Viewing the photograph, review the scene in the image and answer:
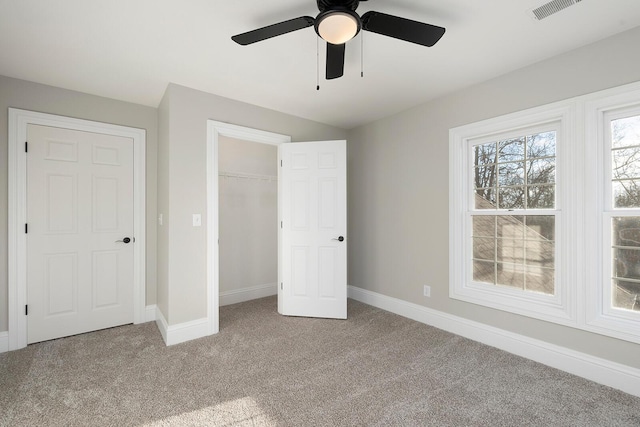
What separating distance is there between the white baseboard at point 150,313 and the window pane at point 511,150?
13.1 feet

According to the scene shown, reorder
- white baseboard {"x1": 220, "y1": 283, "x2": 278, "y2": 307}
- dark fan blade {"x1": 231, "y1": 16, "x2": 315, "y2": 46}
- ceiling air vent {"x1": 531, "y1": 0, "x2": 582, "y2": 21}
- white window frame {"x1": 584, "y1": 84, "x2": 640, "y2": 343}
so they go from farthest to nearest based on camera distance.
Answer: white baseboard {"x1": 220, "y1": 283, "x2": 278, "y2": 307}
white window frame {"x1": 584, "y1": 84, "x2": 640, "y2": 343}
ceiling air vent {"x1": 531, "y1": 0, "x2": 582, "y2": 21}
dark fan blade {"x1": 231, "y1": 16, "x2": 315, "y2": 46}

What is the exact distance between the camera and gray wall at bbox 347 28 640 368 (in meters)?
2.14

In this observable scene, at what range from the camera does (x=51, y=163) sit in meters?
2.82

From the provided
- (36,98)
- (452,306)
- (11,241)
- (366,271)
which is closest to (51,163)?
(36,98)

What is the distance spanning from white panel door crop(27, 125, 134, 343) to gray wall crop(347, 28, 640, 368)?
285 centimetres

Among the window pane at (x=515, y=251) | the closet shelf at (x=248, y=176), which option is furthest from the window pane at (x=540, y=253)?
the closet shelf at (x=248, y=176)

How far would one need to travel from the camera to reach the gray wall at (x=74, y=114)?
8.53 ft

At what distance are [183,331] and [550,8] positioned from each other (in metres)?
3.79

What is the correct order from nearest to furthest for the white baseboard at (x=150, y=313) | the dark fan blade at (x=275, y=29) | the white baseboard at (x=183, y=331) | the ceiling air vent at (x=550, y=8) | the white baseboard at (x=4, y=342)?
the dark fan blade at (x=275, y=29), the ceiling air vent at (x=550, y=8), the white baseboard at (x=4, y=342), the white baseboard at (x=183, y=331), the white baseboard at (x=150, y=313)

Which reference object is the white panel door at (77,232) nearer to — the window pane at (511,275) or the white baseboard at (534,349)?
the white baseboard at (534,349)

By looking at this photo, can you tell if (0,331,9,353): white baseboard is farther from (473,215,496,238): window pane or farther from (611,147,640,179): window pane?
(611,147,640,179): window pane

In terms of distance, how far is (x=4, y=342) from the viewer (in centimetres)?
258

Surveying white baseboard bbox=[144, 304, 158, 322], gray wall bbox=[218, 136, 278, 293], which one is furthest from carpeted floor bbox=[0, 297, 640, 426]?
gray wall bbox=[218, 136, 278, 293]

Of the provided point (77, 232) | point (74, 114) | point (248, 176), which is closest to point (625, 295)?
point (248, 176)
